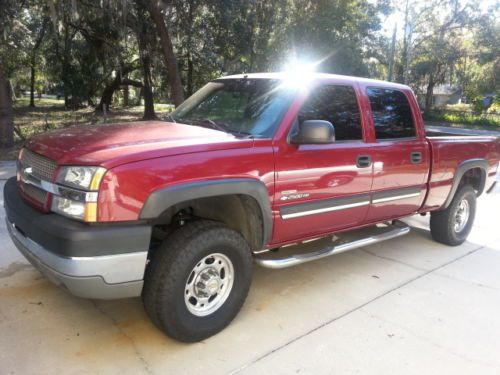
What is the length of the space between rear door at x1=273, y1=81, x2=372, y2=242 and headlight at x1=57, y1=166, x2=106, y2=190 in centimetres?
133

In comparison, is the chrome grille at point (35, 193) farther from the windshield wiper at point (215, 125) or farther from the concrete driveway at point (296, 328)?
the windshield wiper at point (215, 125)

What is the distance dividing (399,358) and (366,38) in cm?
2671

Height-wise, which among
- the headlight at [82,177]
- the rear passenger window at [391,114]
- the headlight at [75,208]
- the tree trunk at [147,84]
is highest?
the tree trunk at [147,84]

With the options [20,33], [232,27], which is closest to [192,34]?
[232,27]

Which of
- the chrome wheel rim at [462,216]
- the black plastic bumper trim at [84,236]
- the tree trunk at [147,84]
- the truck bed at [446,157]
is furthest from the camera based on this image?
the tree trunk at [147,84]

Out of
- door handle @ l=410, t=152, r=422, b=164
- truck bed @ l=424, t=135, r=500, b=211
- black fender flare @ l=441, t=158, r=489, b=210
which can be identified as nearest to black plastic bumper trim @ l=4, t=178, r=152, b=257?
door handle @ l=410, t=152, r=422, b=164

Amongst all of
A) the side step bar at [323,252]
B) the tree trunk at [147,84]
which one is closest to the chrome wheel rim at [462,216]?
the side step bar at [323,252]

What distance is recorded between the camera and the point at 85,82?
26.8m

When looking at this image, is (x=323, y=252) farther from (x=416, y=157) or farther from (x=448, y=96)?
(x=448, y=96)

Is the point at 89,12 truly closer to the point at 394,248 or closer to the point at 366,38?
the point at 394,248

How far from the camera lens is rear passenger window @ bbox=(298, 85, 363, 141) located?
381 centimetres

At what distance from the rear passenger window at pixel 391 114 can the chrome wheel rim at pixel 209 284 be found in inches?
78.8

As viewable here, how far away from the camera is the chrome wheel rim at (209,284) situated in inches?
126

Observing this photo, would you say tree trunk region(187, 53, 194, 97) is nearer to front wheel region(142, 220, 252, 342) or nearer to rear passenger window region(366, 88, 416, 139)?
rear passenger window region(366, 88, 416, 139)
